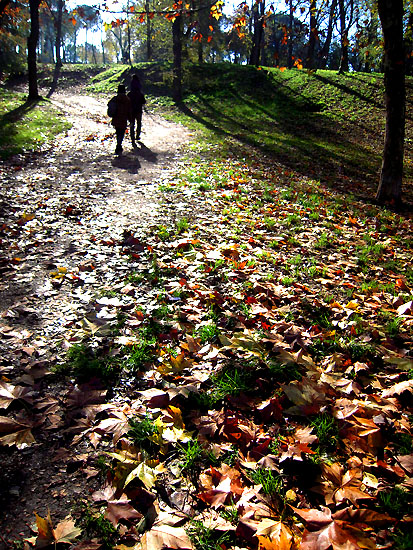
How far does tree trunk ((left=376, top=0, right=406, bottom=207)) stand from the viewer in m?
6.50

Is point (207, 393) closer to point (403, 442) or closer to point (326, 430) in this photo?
point (326, 430)

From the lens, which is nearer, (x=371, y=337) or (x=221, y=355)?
(x=221, y=355)

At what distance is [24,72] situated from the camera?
93.2 ft

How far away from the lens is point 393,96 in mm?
6992

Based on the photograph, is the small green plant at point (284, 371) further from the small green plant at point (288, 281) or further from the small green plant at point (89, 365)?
the small green plant at point (288, 281)

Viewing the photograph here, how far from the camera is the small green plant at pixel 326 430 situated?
7.08 ft

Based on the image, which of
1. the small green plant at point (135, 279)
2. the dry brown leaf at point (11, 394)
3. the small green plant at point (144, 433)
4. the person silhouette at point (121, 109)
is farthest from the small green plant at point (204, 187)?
the small green plant at point (144, 433)

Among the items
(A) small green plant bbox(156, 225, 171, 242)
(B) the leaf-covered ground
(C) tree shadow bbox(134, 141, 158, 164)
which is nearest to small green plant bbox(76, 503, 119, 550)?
(B) the leaf-covered ground

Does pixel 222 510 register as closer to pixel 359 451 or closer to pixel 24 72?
pixel 359 451

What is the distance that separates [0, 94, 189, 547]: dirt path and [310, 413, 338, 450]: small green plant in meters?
1.47

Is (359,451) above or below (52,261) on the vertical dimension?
below

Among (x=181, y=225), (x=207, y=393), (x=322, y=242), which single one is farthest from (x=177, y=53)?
(x=207, y=393)

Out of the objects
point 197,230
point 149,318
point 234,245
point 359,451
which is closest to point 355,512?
point 359,451

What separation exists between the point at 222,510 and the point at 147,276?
9.59ft
